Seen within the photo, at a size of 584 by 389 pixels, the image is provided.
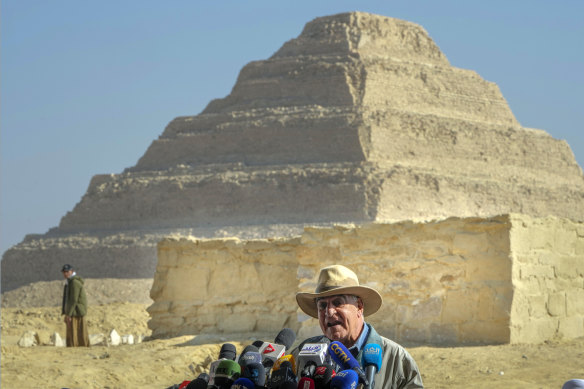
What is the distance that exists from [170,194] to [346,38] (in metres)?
18.1

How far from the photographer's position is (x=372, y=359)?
4562mm

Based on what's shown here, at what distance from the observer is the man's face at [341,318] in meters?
4.77

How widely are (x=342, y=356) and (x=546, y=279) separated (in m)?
6.26

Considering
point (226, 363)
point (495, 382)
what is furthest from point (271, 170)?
point (226, 363)

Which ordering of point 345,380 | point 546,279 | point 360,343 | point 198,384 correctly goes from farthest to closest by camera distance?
point 546,279 → point 360,343 → point 198,384 → point 345,380

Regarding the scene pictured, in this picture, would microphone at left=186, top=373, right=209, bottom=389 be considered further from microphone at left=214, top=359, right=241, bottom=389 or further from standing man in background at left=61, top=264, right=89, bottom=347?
standing man in background at left=61, top=264, right=89, bottom=347

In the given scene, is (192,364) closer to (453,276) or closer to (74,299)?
(453,276)

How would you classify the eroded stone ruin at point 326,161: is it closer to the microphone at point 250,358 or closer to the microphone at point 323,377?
the microphone at point 250,358

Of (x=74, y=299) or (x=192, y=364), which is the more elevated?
(x=74, y=299)

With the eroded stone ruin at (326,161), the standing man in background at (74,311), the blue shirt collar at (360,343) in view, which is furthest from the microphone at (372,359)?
the eroded stone ruin at (326,161)

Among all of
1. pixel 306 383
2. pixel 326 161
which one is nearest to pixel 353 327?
pixel 306 383

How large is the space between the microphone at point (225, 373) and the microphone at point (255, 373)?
43 millimetres

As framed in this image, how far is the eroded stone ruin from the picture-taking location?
2279 inches

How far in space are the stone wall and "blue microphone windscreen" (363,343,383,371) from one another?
5.41 metres
